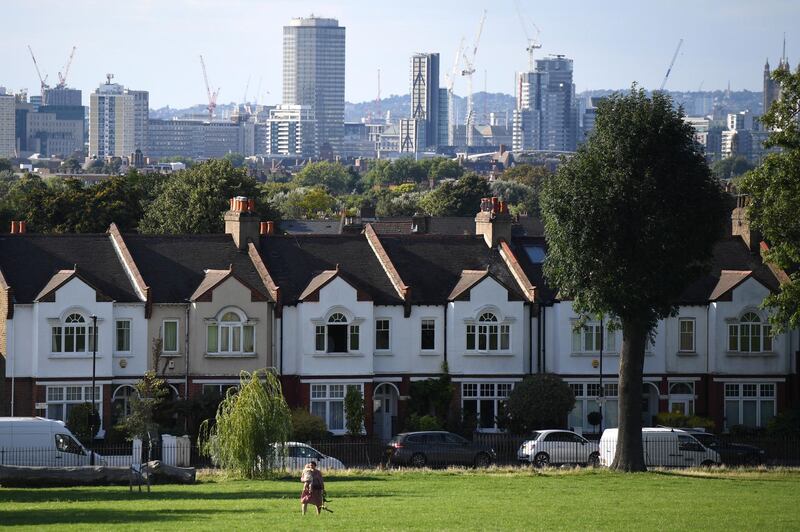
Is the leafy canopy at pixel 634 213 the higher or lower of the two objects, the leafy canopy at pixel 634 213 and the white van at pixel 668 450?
Answer: the higher

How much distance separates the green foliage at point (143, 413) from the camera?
6275 centimetres

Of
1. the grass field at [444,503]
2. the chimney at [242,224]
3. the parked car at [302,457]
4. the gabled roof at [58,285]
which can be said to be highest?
the chimney at [242,224]

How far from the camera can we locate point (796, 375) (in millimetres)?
77125

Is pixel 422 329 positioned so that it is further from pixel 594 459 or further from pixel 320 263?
pixel 594 459

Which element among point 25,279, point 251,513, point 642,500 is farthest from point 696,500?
point 25,279

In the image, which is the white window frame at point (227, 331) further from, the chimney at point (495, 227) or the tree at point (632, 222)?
the tree at point (632, 222)

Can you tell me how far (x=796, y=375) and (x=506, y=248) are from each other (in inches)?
526

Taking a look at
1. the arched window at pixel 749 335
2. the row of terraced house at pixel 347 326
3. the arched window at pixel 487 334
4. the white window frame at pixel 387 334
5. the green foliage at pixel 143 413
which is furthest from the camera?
the arched window at pixel 749 335

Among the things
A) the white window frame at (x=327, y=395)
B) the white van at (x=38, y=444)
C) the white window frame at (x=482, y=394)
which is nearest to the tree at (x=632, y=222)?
the white window frame at (x=482, y=394)

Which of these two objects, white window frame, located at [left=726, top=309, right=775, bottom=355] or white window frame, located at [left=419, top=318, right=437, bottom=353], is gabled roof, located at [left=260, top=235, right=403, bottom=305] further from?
white window frame, located at [left=726, top=309, right=775, bottom=355]

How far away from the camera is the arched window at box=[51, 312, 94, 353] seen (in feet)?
235

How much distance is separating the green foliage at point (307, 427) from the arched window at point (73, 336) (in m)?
8.70

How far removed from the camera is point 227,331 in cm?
7312

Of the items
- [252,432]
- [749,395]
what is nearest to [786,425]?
[749,395]
